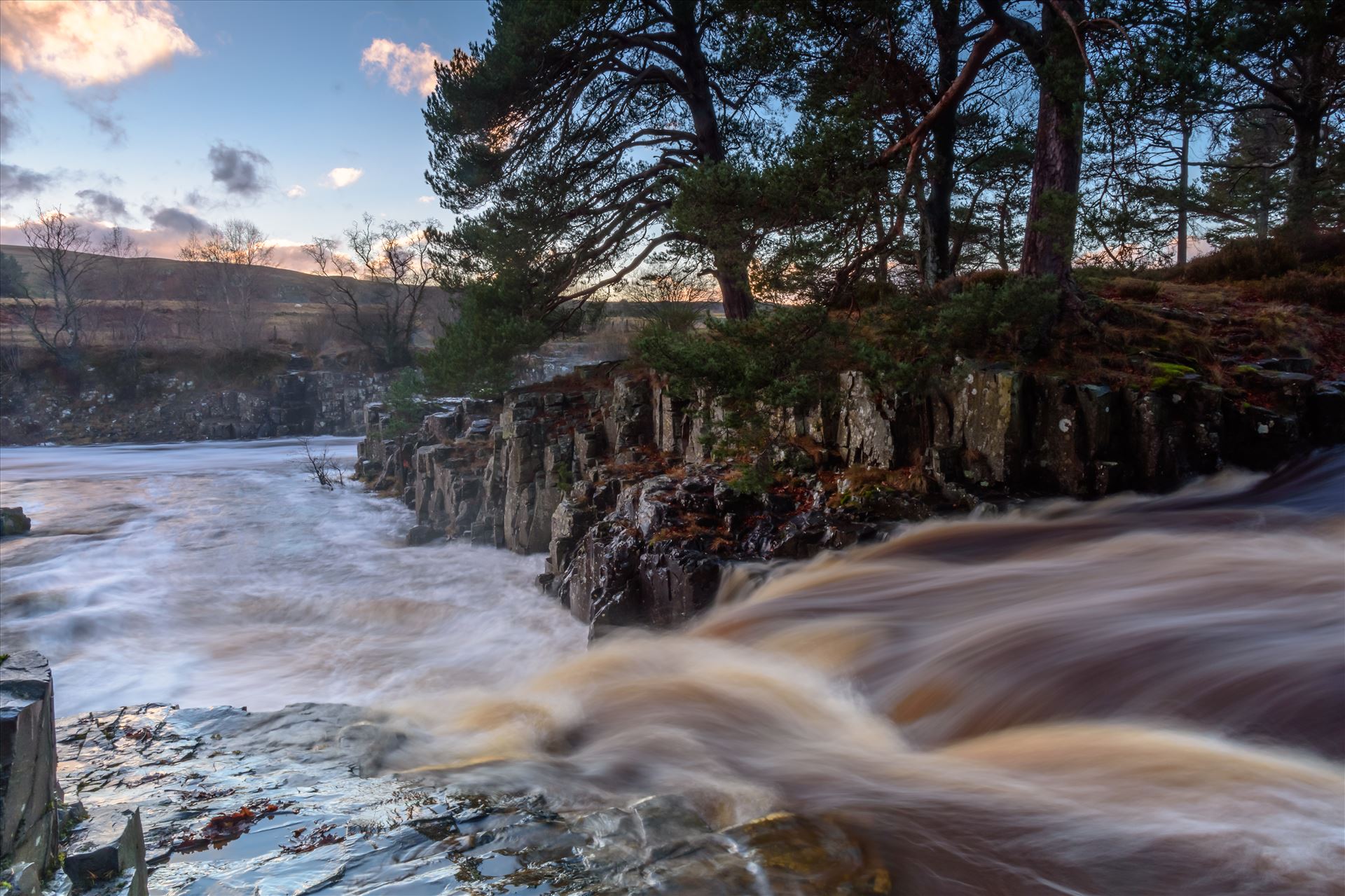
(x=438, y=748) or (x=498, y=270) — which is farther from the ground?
(x=498, y=270)

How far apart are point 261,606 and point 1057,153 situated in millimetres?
12807

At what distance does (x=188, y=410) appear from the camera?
38.8m

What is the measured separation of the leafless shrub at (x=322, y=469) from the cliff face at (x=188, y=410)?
722 centimetres

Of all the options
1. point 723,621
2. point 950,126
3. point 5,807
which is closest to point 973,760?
point 723,621

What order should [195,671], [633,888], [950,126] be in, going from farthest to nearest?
[950,126] → [195,671] → [633,888]

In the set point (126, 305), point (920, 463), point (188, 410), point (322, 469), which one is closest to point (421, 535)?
point (322, 469)

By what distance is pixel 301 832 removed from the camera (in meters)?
3.77

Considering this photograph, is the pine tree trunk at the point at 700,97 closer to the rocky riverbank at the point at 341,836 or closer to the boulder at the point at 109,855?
the rocky riverbank at the point at 341,836

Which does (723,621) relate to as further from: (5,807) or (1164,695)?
(5,807)

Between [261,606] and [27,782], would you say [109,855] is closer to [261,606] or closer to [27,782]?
[27,782]

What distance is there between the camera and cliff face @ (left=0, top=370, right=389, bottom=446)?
37.0 meters

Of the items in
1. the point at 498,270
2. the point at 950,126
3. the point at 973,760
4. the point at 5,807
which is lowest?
the point at 973,760

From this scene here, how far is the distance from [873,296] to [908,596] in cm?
439

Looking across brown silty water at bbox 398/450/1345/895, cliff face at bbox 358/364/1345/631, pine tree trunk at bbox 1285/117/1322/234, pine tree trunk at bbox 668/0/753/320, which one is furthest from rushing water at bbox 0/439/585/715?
pine tree trunk at bbox 1285/117/1322/234
